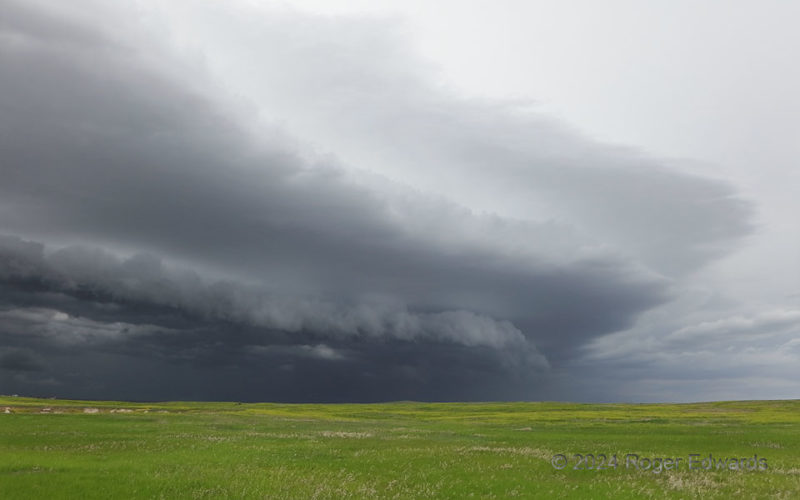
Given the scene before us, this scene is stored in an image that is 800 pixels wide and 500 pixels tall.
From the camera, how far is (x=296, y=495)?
1777 cm

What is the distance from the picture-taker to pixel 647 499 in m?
18.8

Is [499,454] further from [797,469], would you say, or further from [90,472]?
[90,472]

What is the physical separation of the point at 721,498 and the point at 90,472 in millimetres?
25511

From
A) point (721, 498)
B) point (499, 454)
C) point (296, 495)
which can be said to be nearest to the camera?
point (296, 495)

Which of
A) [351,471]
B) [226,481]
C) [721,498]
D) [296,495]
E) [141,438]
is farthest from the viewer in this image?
[141,438]

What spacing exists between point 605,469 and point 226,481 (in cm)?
1846

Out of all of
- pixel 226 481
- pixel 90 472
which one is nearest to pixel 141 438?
pixel 90 472

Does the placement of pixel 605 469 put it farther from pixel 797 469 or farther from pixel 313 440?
pixel 313 440

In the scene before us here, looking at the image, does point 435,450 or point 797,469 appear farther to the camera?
point 435,450

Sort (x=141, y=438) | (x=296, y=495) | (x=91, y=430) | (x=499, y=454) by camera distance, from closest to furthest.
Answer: (x=296, y=495)
(x=499, y=454)
(x=141, y=438)
(x=91, y=430)

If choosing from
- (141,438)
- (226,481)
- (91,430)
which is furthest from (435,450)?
(91,430)

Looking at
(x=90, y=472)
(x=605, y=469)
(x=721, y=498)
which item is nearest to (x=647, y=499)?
(x=721, y=498)

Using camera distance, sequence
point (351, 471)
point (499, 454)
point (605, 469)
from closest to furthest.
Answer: point (351, 471) → point (605, 469) → point (499, 454)

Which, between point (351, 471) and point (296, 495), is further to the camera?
point (351, 471)
